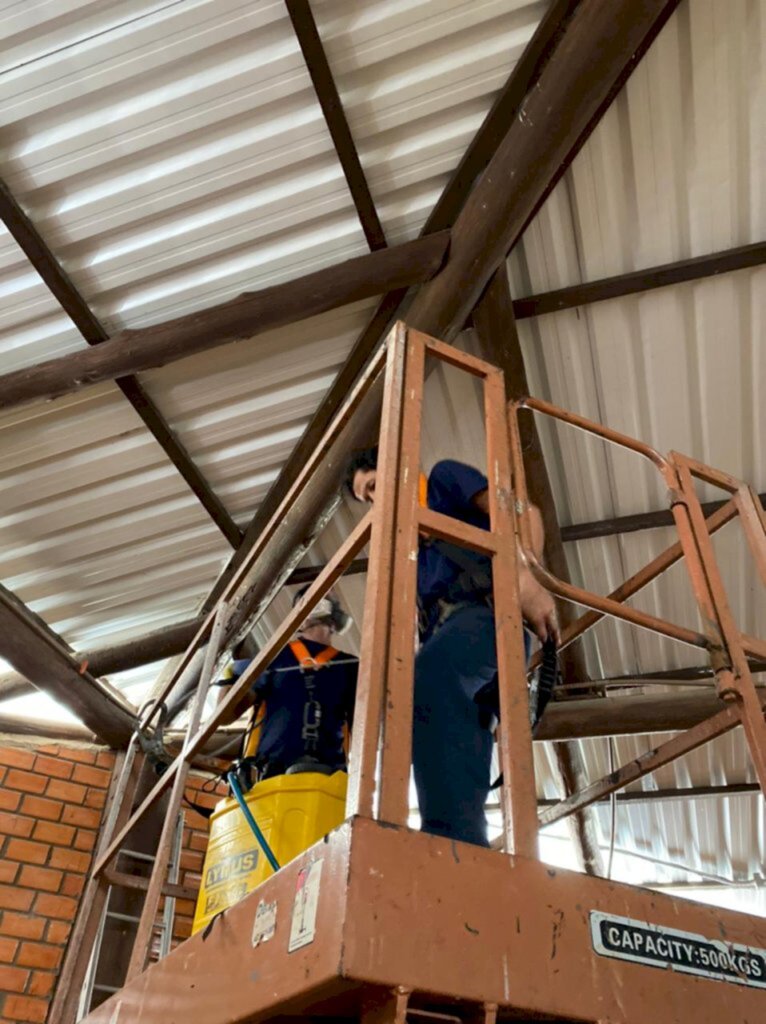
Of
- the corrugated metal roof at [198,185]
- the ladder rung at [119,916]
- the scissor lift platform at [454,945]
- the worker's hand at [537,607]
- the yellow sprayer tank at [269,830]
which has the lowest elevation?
the scissor lift platform at [454,945]

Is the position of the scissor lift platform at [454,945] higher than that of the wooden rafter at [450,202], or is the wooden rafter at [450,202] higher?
the wooden rafter at [450,202]

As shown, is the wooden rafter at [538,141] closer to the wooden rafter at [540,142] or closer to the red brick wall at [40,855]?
the wooden rafter at [540,142]

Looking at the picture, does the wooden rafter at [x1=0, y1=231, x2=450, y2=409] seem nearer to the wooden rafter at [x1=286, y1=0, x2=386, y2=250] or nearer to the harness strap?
the wooden rafter at [x1=286, y1=0, x2=386, y2=250]

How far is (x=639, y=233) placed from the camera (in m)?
3.66

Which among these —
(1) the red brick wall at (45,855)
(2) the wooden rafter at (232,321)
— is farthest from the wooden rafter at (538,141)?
(1) the red brick wall at (45,855)

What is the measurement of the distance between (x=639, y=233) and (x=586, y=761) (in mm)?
4637

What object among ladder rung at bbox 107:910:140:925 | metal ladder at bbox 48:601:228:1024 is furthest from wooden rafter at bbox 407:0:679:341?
ladder rung at bbox 107:910:140:925

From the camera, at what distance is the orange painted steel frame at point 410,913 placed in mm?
929

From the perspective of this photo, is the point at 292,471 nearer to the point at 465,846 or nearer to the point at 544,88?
the point at 544,88

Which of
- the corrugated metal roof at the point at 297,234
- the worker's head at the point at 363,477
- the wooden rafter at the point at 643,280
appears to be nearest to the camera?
the worker's head at the point at 363,477

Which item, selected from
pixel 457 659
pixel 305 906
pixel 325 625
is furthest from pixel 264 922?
pixel 325 625

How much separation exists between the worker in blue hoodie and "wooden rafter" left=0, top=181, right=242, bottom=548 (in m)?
2.18

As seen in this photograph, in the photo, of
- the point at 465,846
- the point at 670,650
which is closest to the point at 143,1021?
the point at 465,846

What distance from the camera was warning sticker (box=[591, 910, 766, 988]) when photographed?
1.08 meters
